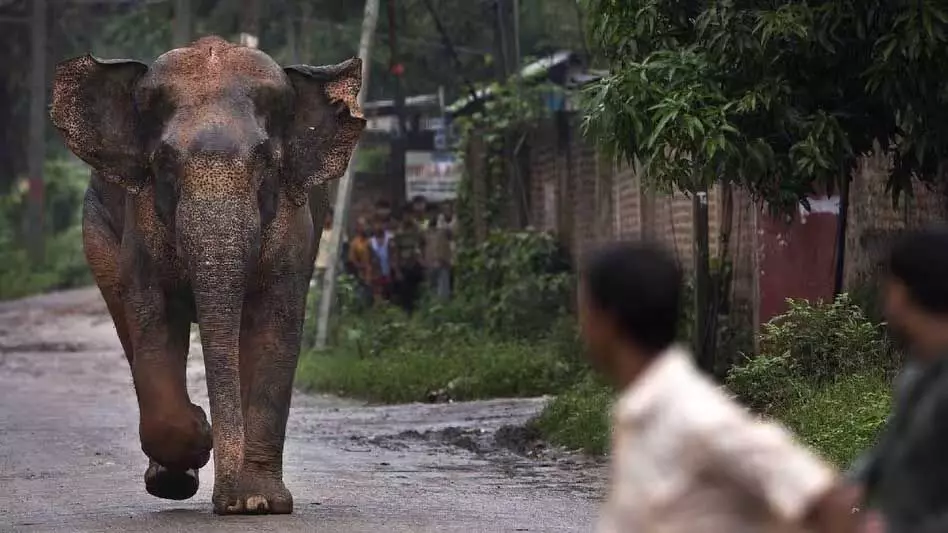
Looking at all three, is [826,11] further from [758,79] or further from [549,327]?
[549,327]

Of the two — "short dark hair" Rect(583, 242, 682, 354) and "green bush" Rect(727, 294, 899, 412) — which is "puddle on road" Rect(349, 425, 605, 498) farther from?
"short dark hair" Rect(583, 242, 682, 354)

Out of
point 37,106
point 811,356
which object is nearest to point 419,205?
point 37,106

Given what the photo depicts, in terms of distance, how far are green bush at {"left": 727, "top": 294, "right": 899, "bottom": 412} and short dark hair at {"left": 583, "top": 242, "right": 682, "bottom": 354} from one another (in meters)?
7.92

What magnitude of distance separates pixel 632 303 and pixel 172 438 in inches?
236

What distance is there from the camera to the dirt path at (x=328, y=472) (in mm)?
9203

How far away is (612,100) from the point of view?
11.3 meters

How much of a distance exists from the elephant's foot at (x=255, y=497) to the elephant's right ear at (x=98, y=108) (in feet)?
6.41

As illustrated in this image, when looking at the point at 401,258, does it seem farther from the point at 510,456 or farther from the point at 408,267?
the point at 510,456

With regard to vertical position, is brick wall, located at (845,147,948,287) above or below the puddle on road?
above

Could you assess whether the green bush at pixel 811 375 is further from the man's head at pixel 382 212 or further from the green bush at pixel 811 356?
the man's head at pixel 382 212

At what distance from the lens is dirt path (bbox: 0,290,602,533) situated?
920 cm

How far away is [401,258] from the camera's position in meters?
27.2

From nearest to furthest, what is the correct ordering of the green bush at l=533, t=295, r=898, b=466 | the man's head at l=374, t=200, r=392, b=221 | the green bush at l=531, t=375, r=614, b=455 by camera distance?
the green bush at l=533, t=295, r=898, b=466, the green bush at l=531, t=375, r=614, b=455, the man's head at l=374, t=200, r=392, b=221

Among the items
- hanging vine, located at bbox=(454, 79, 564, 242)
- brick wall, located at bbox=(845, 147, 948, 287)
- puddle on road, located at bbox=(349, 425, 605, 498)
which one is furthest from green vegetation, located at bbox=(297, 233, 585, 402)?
brick wall, located at bbox=(845, 147, 948, 287)
